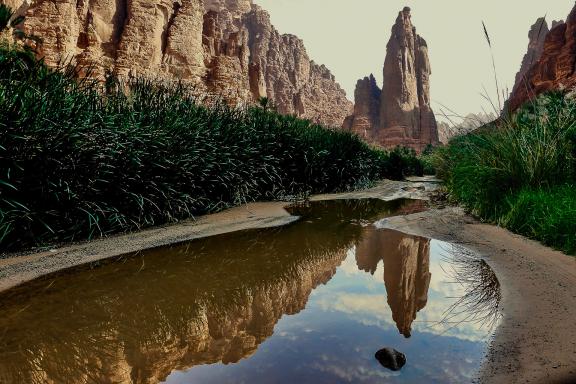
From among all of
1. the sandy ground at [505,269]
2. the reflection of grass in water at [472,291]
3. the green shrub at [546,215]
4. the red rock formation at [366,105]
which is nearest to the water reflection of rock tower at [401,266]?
the reflection of grass in water at [472,291]

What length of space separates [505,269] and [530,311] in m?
1.22

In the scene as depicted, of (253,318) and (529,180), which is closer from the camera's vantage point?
(253,318)

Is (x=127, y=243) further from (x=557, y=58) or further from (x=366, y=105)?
(x=366, y=105)

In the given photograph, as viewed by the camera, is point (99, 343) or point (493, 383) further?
point (99, 343)

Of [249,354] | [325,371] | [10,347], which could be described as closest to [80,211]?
[10,347]

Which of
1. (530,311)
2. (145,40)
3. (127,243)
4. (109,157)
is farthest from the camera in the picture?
(145,40)

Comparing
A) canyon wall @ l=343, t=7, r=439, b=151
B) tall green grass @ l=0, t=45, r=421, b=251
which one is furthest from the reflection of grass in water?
canyon wall @ l=343, t=7, r=439, b=151

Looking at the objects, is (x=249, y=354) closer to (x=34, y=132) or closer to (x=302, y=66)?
(x=34, y=132)

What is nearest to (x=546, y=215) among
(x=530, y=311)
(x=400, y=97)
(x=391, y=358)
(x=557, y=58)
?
(x=530, y=311)

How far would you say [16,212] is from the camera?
4797 millimetres

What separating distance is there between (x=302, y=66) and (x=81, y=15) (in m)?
106

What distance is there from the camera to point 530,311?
2.78 metres

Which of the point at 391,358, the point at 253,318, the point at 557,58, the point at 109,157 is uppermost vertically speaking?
the point at 557,58

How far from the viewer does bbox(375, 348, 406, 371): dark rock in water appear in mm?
2086
